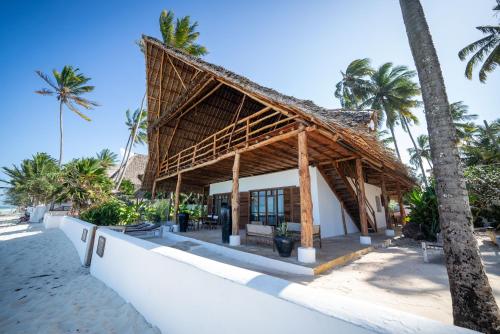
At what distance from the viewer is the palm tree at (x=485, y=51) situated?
1367 centimetres

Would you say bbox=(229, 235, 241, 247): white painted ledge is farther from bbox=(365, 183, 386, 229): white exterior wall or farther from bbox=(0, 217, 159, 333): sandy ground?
bbox=(365, 183, 386, 229): white exterior wall

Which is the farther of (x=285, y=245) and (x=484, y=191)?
(x=484, y=191)

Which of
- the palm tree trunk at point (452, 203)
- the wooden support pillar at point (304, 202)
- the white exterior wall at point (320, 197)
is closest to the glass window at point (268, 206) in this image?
the white exterior wall at point (320, 197)

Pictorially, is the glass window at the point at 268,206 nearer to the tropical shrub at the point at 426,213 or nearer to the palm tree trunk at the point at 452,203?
the tropical shrub at the point at 426,213

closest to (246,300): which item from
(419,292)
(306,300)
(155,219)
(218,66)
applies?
(306,300)

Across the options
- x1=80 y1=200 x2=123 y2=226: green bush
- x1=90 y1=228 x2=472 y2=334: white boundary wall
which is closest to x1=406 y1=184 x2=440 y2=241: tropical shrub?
x1=90 y1=228 x2=472 y2=334: white boundary wall

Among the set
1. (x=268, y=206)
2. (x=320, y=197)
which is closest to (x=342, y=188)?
(x=320, y=197)

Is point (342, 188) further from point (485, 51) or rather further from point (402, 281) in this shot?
point (485, 51)

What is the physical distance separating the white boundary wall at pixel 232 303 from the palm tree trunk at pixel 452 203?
158cm

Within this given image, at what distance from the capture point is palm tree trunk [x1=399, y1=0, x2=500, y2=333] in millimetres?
1884

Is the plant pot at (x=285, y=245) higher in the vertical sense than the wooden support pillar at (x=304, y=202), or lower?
lower

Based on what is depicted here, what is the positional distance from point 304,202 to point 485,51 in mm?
19925

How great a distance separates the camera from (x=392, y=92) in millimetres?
17984

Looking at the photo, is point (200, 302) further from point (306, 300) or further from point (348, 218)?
point (348, 218)
